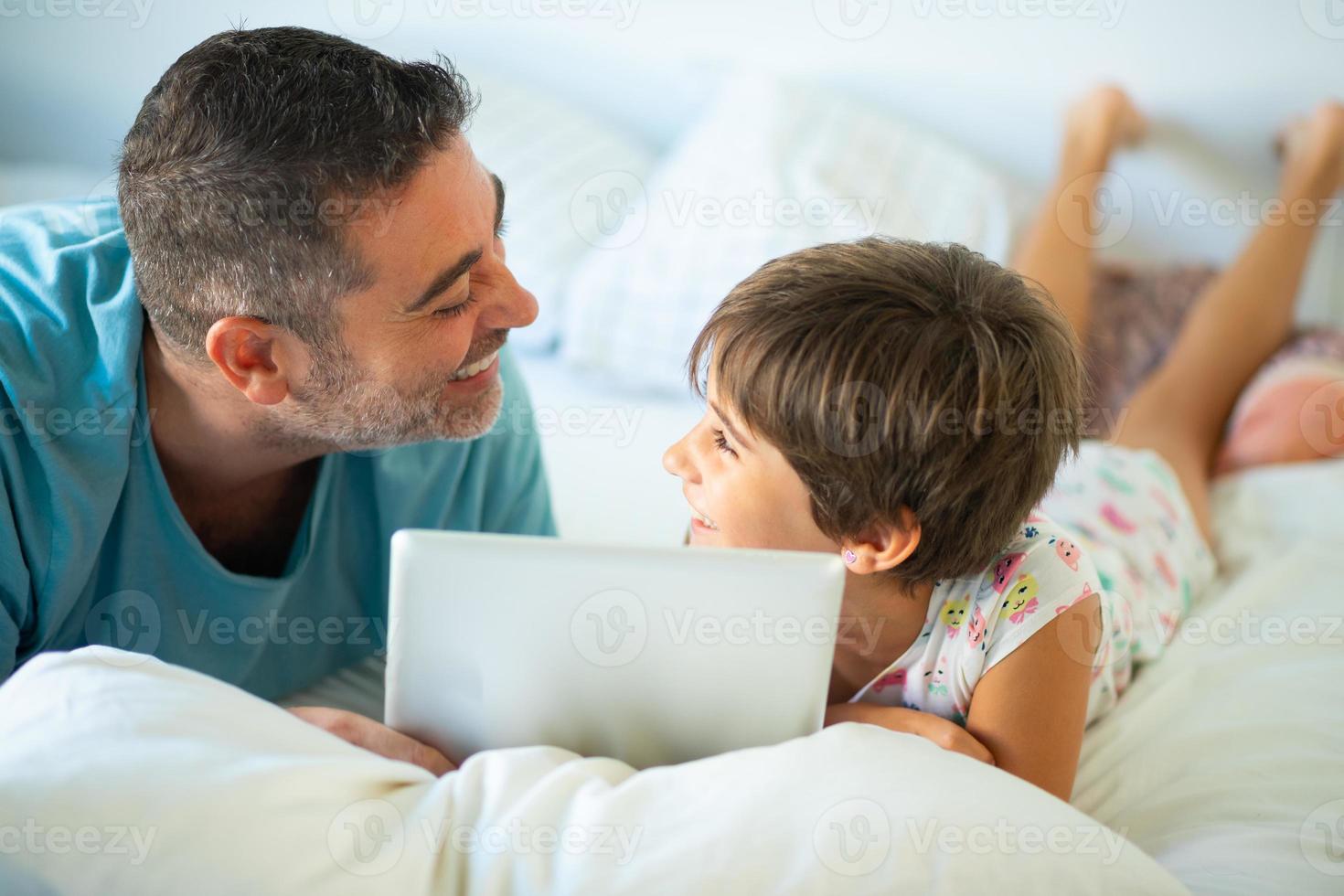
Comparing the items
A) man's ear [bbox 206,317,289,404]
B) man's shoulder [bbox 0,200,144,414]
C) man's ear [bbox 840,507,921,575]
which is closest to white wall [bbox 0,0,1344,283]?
man's shoulder [bbox 0,200,144,414]

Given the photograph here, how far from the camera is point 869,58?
196 centimetres

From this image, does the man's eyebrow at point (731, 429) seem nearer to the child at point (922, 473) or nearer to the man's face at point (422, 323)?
the child at point (922, 473)

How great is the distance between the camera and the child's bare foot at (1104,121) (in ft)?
6.03

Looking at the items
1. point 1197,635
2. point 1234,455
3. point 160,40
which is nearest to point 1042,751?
point 1197,635

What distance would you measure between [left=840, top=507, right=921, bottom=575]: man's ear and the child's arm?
130 millimetres

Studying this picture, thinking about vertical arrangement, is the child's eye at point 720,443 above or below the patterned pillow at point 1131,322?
above

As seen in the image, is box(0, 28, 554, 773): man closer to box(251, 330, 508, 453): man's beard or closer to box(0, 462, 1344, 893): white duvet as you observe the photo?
box(251, 330, 508, 453): man's beard

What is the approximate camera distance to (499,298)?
1.04 metres

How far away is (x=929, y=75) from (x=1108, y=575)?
3.57ft

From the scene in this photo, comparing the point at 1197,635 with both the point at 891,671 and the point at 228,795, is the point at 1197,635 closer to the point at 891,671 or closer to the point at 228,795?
the point at 891,671

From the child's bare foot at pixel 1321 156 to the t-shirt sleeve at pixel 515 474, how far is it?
51.8 inches

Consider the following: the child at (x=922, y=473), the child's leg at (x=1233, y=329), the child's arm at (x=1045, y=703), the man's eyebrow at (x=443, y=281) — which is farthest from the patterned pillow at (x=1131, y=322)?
the man's eyebrow at (x=443, y=281)

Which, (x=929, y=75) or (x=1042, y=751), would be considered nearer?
(x=1042, y=751)

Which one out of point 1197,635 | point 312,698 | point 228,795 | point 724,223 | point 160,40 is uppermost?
point 160,40
